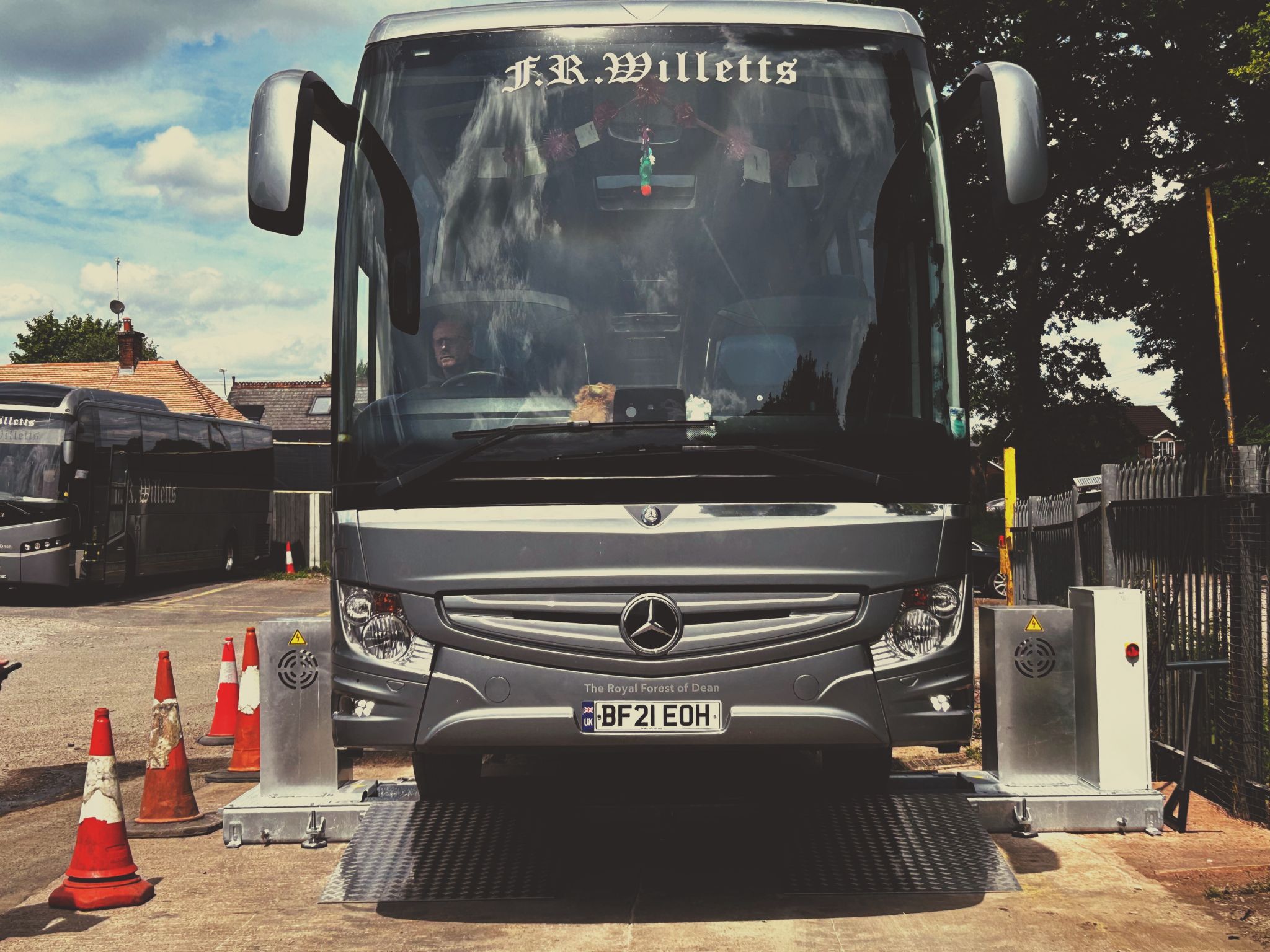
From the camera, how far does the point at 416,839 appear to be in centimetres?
618

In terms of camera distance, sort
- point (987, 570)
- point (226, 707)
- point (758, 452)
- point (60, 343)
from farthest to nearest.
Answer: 1. point (60, 343)
2. point (987, 570)
3. point (226, 707)
4. point (758, 452)

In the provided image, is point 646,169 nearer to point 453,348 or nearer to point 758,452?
point 453,348

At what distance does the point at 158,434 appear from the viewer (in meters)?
28.4

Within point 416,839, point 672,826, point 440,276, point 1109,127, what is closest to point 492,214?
point 440,276

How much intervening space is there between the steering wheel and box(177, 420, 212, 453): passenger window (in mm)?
25480

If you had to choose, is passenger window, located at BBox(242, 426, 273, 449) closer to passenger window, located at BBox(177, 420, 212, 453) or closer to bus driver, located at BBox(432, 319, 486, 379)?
passenger window, located at BBox(177, 420, 212, 453)

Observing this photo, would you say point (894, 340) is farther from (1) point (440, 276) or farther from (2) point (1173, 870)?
(2) point (1173, 870)

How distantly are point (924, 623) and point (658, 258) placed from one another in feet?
5.58

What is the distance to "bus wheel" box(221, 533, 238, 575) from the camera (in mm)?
32594

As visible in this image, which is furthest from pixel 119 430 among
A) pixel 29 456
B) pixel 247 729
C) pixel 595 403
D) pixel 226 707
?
pixel 595 403

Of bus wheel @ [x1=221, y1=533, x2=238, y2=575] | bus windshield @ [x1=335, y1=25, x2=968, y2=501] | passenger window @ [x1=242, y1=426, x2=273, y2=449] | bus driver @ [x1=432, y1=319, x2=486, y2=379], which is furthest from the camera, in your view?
passenger window @ [x1=242, y1=426, x2=273, y2=449]

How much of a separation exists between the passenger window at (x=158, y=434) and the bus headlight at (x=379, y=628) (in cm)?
2346

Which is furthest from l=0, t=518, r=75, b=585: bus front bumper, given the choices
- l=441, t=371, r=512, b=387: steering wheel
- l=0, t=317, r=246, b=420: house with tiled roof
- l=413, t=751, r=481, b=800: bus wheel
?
l=0, t=317, r=246, b=420: house with tiled roof

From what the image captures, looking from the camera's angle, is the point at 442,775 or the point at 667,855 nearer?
the point at 442,775
